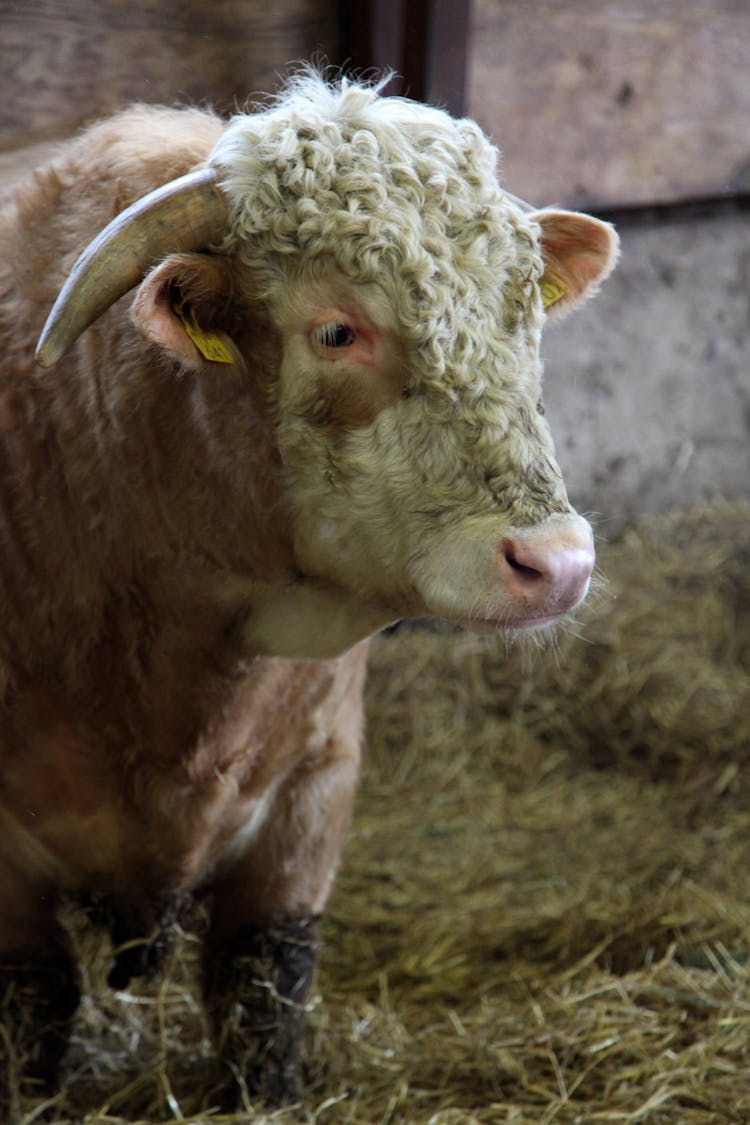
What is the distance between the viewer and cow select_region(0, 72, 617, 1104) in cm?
202

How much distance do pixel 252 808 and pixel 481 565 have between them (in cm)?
94

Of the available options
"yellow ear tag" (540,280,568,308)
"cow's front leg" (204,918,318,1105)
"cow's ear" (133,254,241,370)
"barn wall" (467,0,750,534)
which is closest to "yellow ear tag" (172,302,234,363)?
"cow's ear" (133,254,241,370)

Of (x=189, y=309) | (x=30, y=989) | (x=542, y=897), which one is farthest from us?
(x=542, y=897)

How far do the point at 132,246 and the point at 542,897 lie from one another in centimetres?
234

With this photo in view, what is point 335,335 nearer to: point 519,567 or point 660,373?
point 519,567

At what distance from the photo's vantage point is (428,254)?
6.63ft

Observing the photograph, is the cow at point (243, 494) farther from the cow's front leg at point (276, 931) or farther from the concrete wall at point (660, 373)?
the concrete wall at point (660, 373)

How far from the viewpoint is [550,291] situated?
2463mm

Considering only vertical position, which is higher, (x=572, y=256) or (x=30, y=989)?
(x=572, y=256)

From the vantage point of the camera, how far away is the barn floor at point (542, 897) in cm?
285

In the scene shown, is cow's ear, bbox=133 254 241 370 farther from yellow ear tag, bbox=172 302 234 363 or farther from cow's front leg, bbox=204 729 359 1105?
cow's front leg, bbox=204 729 359 1105

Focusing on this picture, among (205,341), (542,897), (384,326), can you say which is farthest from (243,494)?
(542,897)

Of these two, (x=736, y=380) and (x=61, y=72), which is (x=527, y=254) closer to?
(x=61, y=72)

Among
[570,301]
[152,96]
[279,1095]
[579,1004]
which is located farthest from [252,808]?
[152,96]
